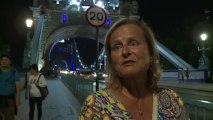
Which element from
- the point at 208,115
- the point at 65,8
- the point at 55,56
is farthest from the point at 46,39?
the point at 208,115

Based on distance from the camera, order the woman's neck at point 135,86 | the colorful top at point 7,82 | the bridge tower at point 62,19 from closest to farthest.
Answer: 1. the woman's neck at point 135,86
2. the colorful top at point 7,82
3. the bridge tower at point 62,19

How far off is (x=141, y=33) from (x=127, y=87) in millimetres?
337

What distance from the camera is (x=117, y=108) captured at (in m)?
1.99

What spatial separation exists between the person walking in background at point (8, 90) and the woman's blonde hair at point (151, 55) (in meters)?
4.81

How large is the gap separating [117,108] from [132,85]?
23 cm

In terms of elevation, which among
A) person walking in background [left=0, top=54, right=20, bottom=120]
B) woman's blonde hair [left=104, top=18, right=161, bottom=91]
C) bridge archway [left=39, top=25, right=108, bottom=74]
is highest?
bridge archway [left=39, top=25, right=108, bottom=74]

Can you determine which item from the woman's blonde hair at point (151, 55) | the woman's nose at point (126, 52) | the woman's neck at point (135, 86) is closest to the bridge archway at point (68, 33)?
the woman's blonde hair at point (151, 55)

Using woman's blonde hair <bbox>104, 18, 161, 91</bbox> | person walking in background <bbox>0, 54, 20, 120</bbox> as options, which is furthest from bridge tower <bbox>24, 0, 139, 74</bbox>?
woman's blonde hair <bbox>104, 18, 161, 91</bbox>

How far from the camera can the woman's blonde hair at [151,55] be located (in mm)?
2268

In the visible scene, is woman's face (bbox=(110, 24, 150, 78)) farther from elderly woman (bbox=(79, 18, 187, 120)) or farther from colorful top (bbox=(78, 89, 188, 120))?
colorful top (bbox=(78, 89, 188, 120))

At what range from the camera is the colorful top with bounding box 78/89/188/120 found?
6.40ft

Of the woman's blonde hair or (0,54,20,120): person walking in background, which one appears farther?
(0,54,20,120): person walking in background

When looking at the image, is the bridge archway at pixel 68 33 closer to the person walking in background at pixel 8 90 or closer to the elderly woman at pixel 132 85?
the person walking in background at pixel 8 90

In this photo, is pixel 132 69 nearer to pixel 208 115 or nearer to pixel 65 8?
pixel 208 115
